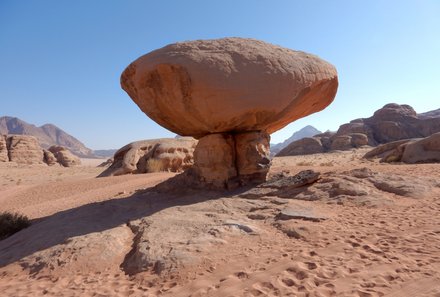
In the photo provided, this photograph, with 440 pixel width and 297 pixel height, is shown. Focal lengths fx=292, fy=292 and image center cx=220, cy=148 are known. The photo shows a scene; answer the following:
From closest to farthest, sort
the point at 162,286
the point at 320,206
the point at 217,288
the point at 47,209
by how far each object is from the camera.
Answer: the point at 217,288 < the point at 162,286 < the point at 320,206 < the point at 47,209

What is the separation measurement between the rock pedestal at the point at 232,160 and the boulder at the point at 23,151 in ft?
97.7

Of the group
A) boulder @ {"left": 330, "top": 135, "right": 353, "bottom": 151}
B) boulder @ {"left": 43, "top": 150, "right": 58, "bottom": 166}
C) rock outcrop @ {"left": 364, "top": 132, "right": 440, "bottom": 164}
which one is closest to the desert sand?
rock outcrop @ {"left": 364, "top": 132, "right": 440, "bottom": 164}

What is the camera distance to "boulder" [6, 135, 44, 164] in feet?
97.8

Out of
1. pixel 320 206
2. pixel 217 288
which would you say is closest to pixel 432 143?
pixel 320 206

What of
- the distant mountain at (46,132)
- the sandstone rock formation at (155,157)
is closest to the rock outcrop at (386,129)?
the sandstone rock formation at (155,157)

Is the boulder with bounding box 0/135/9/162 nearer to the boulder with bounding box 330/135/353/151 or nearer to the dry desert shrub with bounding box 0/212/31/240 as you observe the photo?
the dry desert shrub with bounding box 0/212/31/240

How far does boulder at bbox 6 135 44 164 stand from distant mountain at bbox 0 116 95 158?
282 ft

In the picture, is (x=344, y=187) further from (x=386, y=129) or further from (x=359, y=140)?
(x=386, y=129)

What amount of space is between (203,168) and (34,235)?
3766mm

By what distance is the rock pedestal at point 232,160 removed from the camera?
277 inches

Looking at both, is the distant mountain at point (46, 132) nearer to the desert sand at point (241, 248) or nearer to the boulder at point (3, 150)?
the boulder at point (3, 150)

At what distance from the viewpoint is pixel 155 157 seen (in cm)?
1377

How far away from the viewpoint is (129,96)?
317 inches

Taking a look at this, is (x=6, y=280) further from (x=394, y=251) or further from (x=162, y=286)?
(x=394, y=251)
